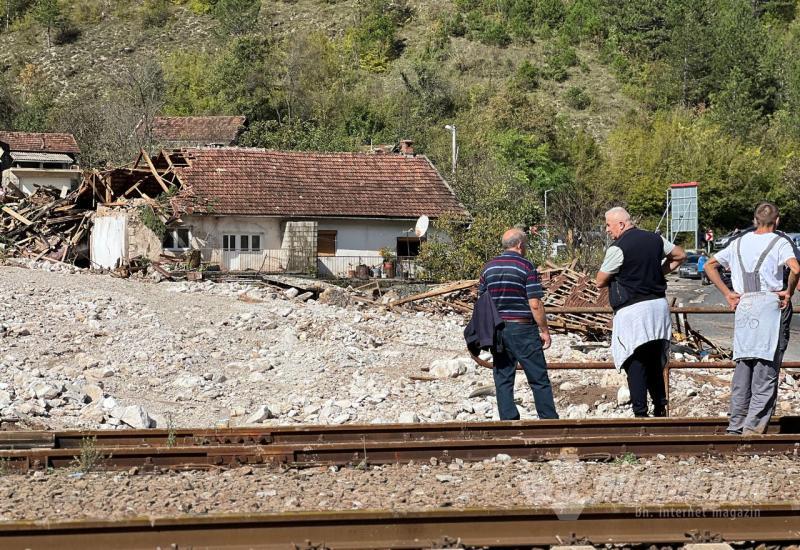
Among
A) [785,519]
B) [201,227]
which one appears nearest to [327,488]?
[785,519]

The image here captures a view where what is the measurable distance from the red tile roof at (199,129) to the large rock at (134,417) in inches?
2133

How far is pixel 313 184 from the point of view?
38.4 metres

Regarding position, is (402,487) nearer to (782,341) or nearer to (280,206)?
(782,341)

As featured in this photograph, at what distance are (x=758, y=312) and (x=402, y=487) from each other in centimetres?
344

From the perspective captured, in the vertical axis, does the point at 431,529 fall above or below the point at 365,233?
below

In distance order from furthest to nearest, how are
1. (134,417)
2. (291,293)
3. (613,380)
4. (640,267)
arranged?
(291,293) → (613,380) → (134,417) → (640,267)

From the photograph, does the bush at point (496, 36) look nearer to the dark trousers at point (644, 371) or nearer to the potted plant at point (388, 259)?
the potted plant at point (388, 259)

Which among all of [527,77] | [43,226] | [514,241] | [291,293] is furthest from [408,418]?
[527,77]

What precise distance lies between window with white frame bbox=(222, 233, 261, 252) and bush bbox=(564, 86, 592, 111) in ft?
188

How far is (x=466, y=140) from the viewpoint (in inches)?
2591

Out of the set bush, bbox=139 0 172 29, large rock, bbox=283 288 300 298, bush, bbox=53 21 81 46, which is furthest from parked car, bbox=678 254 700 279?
bush, bbox=53 21 81 46

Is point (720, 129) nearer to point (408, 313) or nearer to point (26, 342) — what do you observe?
point (408, 313)

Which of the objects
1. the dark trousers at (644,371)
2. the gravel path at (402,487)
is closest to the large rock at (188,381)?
the dark trousers at (644,371)

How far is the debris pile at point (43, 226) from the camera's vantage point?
3391 cm
